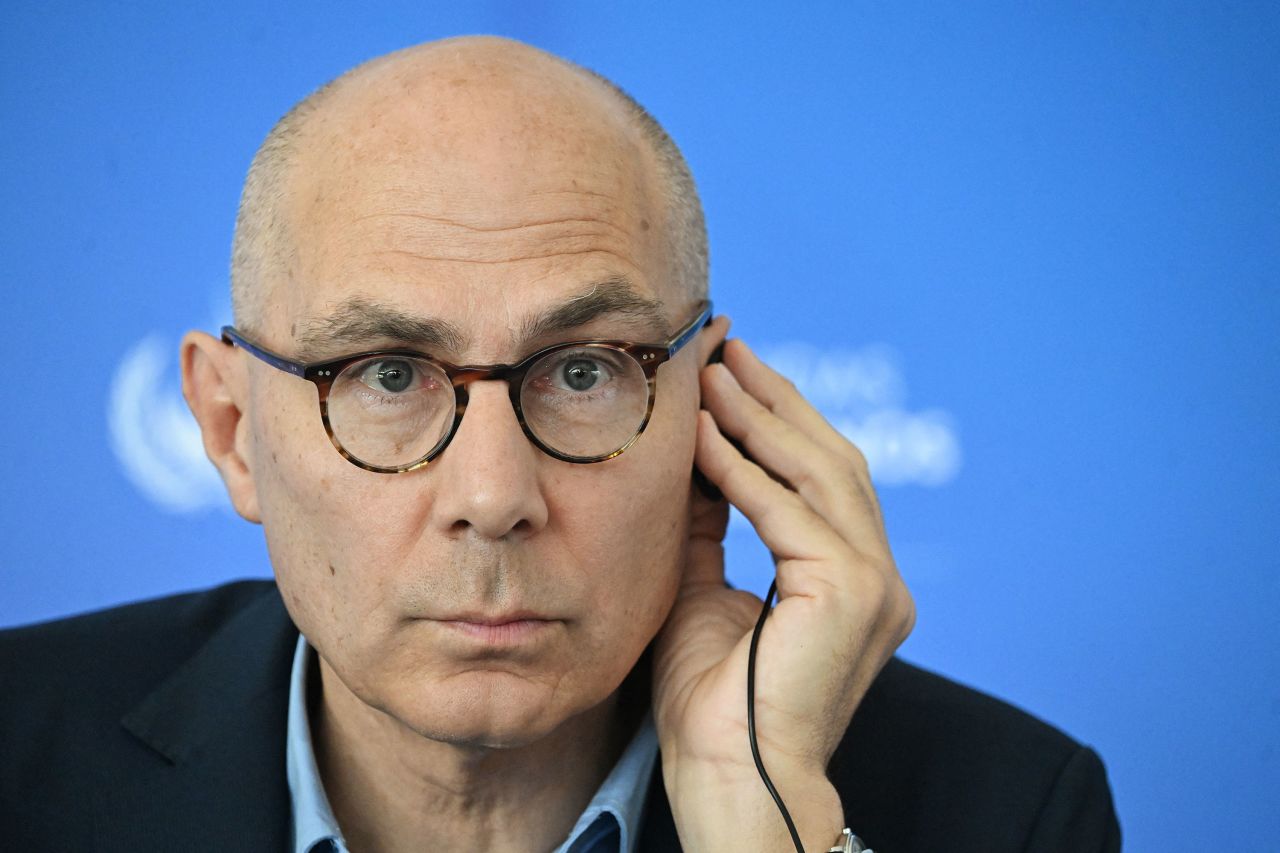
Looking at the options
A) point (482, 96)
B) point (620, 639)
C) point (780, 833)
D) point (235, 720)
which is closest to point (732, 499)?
point (620, 639)

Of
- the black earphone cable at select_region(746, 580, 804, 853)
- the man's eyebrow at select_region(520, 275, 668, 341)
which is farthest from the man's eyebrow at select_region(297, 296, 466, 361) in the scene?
the black earphone cable at select_region(746, 580, 804, 853)

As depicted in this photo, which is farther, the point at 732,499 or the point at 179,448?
the point at 179,448

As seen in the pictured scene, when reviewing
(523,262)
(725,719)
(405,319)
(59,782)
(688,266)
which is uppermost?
(688,266)

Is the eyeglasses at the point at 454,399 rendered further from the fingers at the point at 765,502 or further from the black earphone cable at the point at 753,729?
the black earphone cable at the point at 753,729

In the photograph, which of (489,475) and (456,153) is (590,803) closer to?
(489,475)

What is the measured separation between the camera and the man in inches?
68.7

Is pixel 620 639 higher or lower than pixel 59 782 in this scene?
higher

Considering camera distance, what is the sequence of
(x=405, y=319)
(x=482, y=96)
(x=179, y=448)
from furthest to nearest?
(x=179, y=448)
(x=482, y=96)
(x=405, y=319)

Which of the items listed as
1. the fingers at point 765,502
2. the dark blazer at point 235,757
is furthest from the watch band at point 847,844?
the fingers at point 765,502

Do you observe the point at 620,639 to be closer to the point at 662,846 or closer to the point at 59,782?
the point at 662,846

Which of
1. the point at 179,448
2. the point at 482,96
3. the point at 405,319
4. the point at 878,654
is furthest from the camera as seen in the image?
the point at 179,448

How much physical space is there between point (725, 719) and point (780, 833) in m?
0.18

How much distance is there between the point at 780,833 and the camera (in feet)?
6.02

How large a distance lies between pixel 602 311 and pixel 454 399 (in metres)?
0.25
